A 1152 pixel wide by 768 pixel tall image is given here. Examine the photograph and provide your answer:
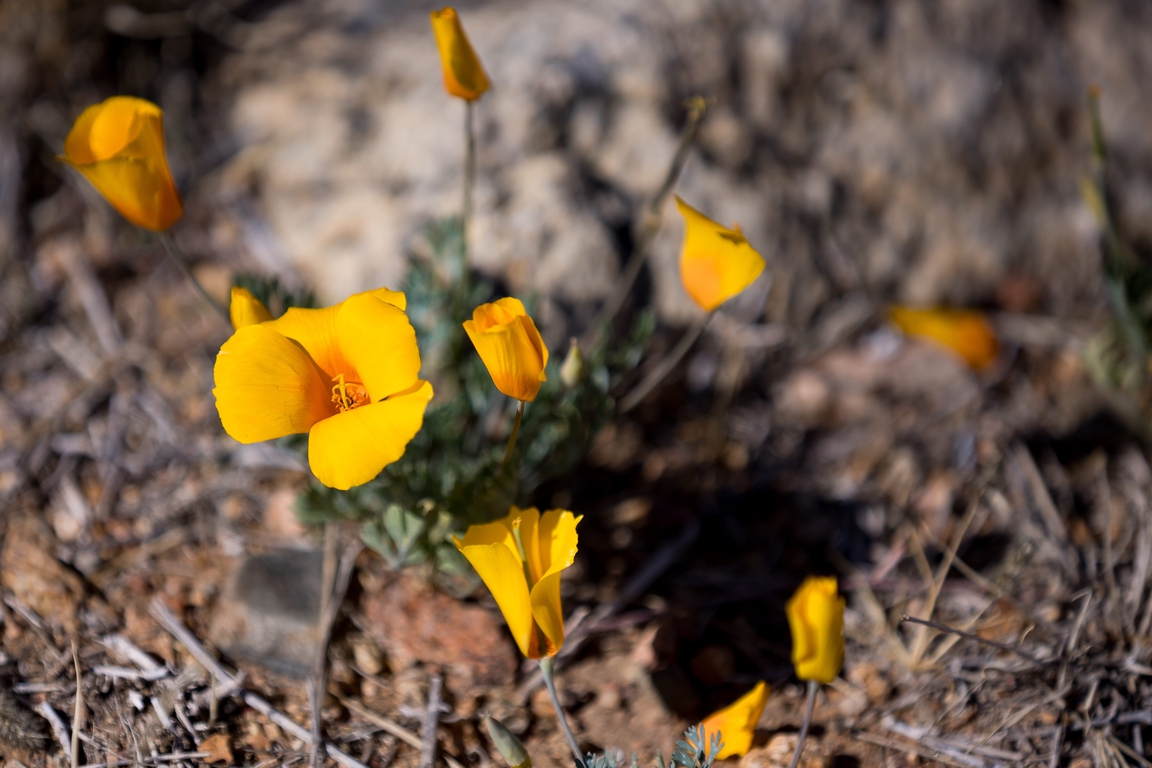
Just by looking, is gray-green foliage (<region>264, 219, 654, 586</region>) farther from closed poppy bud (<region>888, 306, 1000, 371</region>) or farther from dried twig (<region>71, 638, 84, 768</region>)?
closed poppy bud (<region>888, 306, 1000, 371</region>)

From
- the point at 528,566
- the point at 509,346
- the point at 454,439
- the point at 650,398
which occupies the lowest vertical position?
the point at 650,398

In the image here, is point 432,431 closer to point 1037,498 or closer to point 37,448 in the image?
point 37,448

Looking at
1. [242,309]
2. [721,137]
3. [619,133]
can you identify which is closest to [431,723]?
[242,309]

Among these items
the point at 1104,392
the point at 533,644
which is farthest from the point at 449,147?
the point at 1104,392

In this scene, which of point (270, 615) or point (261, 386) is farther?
point (270, 615)

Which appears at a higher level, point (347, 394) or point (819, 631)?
point (347, 394)

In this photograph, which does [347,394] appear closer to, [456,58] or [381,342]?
[381,342]
